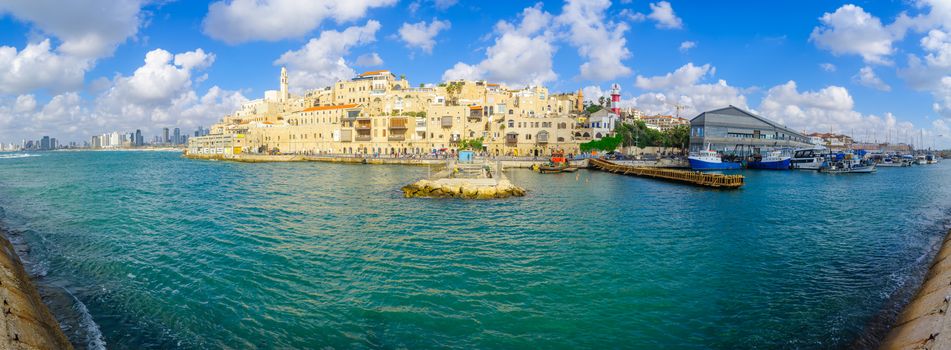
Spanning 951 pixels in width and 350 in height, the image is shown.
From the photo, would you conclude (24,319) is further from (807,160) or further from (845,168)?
(807,160)

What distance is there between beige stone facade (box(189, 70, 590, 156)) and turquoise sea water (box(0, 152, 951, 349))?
169ft

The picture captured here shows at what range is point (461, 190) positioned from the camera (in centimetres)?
3012

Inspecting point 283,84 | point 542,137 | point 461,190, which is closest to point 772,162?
point 542,137

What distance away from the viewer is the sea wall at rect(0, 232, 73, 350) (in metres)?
6.86

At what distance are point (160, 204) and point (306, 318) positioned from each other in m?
22.6

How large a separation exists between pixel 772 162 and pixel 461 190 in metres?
57.2

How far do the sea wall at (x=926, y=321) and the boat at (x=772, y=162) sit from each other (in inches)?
2490

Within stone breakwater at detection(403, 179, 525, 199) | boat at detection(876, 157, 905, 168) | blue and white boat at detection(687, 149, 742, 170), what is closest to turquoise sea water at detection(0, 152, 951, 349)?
stone breakwater at detection(403, 179, 525, 199)

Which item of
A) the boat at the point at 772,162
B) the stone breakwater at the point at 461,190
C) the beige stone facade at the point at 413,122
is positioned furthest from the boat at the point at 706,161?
the stone breakwater at the point at 461,190

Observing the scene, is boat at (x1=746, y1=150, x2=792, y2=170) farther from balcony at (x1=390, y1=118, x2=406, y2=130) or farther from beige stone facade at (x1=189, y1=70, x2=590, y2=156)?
balcony at (x1=390, y1=118, x2=406, y2=130)

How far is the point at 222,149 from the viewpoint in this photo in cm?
10288

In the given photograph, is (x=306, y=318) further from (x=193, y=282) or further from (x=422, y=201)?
(x=422, y=201)

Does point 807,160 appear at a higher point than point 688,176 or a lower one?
higher

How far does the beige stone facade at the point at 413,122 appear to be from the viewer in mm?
77125
